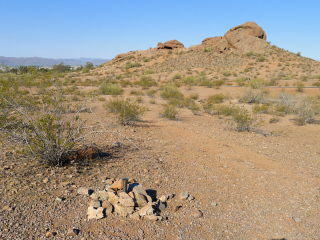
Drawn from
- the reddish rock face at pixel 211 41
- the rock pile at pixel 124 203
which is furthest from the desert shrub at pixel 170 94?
the reddish rock face at pixel 211 41

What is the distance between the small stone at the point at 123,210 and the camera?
376 cm

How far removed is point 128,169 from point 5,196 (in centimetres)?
236

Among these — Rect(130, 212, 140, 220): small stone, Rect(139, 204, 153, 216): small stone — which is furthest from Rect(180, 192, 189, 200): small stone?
Rect(130, 212, 140, 220): small stone

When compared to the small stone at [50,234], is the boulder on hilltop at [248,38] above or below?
above

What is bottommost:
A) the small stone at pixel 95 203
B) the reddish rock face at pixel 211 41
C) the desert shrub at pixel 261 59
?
the small stone at pixel 95 203

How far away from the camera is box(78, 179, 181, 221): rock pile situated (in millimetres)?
3729

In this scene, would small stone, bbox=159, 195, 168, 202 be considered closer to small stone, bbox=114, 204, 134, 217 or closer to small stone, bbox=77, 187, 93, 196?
small stone, bbox=114, 204, 134, 217

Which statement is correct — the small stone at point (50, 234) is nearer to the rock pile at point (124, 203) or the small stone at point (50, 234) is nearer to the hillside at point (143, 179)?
the hillside at point (143, 179)

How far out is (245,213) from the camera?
4.13m

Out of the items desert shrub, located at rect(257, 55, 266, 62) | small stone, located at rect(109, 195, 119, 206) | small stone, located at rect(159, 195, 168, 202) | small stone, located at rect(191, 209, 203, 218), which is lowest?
small stone, located at rect(191, 209, 203, 218)

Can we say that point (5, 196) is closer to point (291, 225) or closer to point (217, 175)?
point (217, 175)

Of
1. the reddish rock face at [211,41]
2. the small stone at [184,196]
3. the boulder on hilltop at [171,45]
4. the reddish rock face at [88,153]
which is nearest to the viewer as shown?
the small stone at [184,196]

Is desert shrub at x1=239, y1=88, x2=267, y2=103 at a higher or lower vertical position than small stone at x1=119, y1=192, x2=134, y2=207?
higher

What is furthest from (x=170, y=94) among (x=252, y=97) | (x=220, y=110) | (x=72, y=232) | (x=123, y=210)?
(x=72, y=232)
